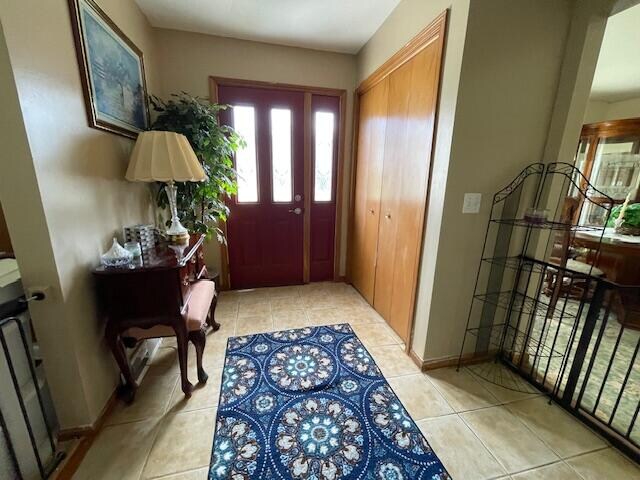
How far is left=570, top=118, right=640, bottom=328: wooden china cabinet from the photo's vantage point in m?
2.54

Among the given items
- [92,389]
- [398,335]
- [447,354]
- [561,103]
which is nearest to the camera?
[92,389]

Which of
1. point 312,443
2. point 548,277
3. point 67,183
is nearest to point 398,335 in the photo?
point 312,443

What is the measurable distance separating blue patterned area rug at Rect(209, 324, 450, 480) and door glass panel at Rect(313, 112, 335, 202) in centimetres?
167

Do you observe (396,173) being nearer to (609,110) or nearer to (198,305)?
(198,305)

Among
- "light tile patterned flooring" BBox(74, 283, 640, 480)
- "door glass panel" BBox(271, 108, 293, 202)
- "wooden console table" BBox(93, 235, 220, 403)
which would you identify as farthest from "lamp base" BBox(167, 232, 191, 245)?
"door glass panel" BBox(271, 108, 293, 202)

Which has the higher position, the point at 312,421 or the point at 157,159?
the point at 157,159

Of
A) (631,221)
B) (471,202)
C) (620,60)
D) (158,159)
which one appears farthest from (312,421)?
(620,60)

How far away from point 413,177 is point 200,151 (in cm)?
159

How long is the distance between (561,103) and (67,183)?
262 centimetres

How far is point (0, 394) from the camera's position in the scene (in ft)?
3.29

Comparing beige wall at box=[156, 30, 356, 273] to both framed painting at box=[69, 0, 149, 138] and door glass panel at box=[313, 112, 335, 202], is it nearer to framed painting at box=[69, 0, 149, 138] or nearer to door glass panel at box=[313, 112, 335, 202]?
door glass panel at box=[313, 112, 335, 202]

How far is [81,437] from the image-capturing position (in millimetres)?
1308

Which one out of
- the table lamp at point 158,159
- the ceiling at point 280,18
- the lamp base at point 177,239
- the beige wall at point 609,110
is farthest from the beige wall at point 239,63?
the beige wall at point 609,110

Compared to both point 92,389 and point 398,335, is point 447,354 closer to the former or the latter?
point 398,335
